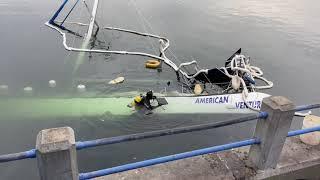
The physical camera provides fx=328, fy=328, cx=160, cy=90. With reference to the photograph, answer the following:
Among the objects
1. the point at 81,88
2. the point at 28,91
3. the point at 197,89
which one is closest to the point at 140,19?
the point at 81,88

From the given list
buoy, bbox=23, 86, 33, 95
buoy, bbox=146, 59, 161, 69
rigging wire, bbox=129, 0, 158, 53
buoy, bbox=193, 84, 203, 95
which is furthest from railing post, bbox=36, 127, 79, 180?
rigging wire, bbox=129, 0, 158, 53

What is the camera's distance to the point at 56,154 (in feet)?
12.0

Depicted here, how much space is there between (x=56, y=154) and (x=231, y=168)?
2882 mm

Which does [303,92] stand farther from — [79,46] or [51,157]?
[51,157]

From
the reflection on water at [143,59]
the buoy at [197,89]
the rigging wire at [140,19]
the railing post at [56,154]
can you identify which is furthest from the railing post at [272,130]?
the rigging wire at [140,19]

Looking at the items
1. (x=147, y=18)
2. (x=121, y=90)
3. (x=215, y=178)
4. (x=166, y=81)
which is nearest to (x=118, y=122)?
(x=121, y=90)

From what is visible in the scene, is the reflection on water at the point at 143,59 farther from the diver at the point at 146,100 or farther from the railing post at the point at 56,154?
the railing post at the point at 56,154

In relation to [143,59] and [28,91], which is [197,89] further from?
[28,91]

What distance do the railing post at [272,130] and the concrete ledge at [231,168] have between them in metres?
0.21

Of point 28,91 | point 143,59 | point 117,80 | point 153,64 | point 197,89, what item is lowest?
point 28,91

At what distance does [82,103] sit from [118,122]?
2018 millimetres

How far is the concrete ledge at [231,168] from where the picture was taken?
511cm

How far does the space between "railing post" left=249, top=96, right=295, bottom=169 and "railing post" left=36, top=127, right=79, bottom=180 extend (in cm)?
282

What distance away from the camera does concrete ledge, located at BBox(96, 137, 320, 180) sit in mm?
Result: 5109
